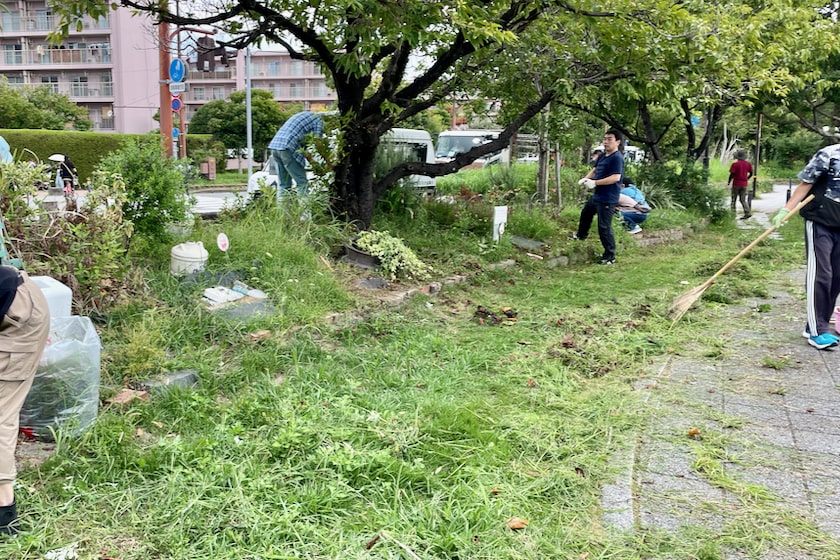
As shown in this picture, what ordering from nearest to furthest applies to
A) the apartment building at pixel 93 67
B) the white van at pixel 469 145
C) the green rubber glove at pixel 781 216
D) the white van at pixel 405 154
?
1. the green rubber glove at pixel 781 216
2. the white van at pixel 405 154
3. the white van at pixel 469 145
4. the apartment building at pixel 93 67

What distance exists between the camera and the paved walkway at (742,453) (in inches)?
105

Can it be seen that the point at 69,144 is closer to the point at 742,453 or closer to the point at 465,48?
the point at 465,48

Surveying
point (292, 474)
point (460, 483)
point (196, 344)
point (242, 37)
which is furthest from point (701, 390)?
point (242, 37)

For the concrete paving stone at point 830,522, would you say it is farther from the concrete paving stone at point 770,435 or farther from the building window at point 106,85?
the building window at point 106,85

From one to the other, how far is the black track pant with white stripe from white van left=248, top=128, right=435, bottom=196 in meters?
4.69

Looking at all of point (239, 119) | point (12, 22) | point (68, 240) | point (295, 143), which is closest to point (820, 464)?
point (68, 240)

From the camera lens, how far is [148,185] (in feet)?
16.0

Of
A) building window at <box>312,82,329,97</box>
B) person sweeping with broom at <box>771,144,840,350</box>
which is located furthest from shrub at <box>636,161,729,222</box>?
building window at <box>312,82,329,97</box>

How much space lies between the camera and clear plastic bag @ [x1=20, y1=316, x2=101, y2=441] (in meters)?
3.07

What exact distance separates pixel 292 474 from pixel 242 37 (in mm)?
5742

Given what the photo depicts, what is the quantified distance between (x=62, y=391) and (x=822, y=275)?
5.17 m

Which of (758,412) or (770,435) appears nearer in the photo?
(770,435)

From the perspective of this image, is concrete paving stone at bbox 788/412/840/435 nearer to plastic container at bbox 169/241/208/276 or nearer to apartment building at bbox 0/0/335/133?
plastic container at bbox 169/241/208/276

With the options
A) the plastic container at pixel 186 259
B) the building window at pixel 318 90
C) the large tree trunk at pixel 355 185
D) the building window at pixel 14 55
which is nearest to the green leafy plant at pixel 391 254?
the large tree trunk at pixel 355 185
